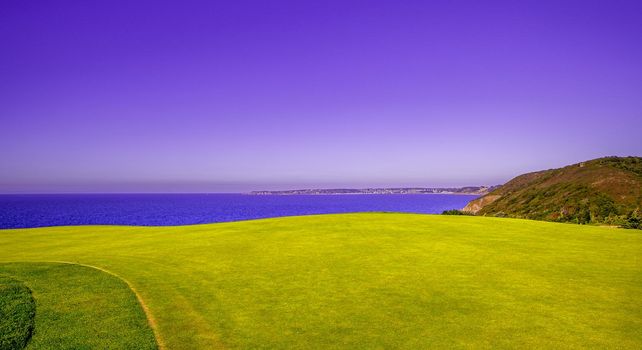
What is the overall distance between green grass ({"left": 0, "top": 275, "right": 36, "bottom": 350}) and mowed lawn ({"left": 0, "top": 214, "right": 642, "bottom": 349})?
84 centimetres

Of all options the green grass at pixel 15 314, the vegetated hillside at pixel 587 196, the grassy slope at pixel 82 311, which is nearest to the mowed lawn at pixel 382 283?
the grassy slope at pixel 82 311

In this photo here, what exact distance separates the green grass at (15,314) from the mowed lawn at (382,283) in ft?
2.76

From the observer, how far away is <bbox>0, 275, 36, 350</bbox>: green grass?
1085 cm

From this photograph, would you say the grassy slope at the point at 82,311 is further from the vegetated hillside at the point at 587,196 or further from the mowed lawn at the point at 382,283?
the vegetated hillside at the point at 587,196

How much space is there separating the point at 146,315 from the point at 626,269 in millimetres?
19642

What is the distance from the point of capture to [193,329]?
38.4 ft

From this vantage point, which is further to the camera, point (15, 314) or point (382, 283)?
point (382, 283)

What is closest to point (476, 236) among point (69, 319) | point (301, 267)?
point (301, 267)

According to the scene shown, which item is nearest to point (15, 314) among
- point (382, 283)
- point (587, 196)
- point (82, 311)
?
point (82, 311)

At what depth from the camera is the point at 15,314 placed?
12.6m

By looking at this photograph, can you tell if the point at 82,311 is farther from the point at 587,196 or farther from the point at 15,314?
the point at 587,196

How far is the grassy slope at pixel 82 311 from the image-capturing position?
1080cm

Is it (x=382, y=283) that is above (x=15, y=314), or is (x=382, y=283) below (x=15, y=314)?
above

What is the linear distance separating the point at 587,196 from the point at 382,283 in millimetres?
66177
